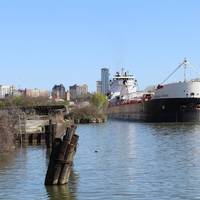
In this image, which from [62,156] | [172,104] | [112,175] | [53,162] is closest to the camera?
[62,156]

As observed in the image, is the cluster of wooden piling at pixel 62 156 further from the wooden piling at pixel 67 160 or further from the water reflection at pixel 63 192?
the water reflection at pixel 63 192

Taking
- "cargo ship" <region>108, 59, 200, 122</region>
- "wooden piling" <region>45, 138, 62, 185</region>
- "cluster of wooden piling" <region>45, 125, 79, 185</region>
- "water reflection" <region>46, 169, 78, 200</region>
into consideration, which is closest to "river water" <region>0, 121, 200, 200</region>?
"water reflection" <region>46, 169, 78, 200</region>

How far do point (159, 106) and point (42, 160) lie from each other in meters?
62.3

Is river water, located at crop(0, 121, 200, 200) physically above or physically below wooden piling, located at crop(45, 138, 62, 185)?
below

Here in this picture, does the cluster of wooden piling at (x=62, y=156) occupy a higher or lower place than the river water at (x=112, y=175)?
higher

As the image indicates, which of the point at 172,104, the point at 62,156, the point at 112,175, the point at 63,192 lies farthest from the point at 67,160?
the point at 172,104

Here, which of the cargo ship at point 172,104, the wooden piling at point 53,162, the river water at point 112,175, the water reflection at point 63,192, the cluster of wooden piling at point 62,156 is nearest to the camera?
the water reflection at point 63,192

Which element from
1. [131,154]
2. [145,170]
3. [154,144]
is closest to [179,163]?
[145,170]

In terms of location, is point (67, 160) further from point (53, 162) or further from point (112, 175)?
point (112, 175)

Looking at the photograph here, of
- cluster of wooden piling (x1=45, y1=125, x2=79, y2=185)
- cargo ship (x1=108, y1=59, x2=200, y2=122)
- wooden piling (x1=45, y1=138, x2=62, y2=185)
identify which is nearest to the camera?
cluster of wooden piling (x1=45, y1=125, x2=79, y2=185)

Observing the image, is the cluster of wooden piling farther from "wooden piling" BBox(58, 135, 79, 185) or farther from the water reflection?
the water reflection

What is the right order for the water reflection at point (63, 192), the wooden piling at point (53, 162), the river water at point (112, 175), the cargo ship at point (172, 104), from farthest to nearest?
the cargo ship at point (172, 104)
the wooden piling at point (53, 162)
the river water at point (112, 175)
the water reflection at point (63, 192)

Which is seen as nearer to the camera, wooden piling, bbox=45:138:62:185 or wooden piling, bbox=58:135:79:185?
wooden piling, bbox=58:135:79:185

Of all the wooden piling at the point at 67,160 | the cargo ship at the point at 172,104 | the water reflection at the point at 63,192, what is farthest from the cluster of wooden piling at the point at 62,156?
the cargo ship at the point at 172,104
